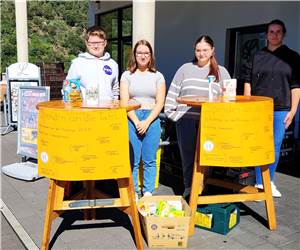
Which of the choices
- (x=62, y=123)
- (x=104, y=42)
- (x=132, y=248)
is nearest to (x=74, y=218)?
(x=132, y=248)

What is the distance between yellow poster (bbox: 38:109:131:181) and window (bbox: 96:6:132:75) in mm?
8621

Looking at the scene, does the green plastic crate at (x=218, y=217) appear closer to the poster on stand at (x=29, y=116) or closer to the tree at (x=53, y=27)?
the poster on stand at (x=29, y=116)

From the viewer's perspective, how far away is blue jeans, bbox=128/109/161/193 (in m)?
3.54

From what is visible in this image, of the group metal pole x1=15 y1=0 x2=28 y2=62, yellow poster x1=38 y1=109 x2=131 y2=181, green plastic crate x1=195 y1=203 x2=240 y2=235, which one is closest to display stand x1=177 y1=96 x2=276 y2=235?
green plastic crate x1=195 y1=203 x2=240 y2=235

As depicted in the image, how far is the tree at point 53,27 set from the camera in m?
24.8

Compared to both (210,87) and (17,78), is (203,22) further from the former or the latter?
(210,87)

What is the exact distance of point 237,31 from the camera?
24.3ft

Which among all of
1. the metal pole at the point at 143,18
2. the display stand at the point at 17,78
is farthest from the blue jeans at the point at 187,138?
the display stand at the point at 17,78

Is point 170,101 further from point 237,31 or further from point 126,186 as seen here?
point 237,31

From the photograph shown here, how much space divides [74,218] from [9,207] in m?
0.79

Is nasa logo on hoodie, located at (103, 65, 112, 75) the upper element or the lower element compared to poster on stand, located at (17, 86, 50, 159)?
upper

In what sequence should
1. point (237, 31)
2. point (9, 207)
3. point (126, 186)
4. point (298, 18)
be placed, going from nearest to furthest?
point (126, 186) < point (9, 207) < point (298, 18) < point (237, 31)

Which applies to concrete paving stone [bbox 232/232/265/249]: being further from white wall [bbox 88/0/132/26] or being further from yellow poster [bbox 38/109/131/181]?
white wall [bbox 88/0/132/26]

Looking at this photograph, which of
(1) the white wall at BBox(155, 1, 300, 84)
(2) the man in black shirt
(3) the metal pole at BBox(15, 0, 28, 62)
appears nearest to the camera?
(2) the man in black shirt
